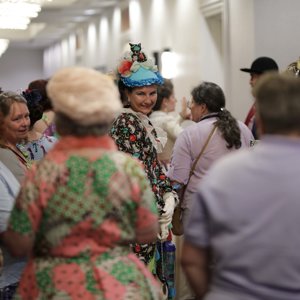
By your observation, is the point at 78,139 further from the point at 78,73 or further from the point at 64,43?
the point at 64,43

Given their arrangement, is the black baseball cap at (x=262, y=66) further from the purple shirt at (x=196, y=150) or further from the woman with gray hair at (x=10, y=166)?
the woman with gray hair at (x=10, y=166)

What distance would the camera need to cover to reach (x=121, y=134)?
3371 millimetres

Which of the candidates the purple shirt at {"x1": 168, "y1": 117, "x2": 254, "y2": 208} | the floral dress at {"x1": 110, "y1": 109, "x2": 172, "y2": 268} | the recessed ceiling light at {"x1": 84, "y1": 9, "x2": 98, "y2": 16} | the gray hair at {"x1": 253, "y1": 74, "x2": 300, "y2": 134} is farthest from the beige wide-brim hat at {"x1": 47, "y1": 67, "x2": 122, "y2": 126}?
the recessed ceiling light at {"x1": 84, "y1": 9, "x2": 98, "y2": 16}

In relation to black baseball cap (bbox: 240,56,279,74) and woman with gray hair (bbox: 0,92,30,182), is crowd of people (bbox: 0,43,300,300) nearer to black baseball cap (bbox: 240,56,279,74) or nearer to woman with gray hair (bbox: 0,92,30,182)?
woman with gray hair (bbox: 0,92,30,182)

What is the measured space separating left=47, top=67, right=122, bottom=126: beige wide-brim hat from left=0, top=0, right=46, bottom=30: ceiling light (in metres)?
7.30

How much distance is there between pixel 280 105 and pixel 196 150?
7.73 feet

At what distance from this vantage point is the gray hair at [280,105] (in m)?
1.79

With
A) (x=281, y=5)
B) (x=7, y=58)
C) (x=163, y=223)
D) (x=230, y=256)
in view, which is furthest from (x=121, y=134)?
(x=7, y=58)

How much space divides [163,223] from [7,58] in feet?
71.1

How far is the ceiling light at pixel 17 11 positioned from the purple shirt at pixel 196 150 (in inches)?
219

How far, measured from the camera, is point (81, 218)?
1.99 metres

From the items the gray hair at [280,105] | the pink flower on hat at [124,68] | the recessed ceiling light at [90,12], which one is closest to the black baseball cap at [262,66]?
the pink flower on hat at [124,68]

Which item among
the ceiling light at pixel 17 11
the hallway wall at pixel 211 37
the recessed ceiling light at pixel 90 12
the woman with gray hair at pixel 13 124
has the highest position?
the recessed ceiling light at pixel 90 12

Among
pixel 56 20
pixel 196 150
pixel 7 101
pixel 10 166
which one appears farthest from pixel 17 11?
pixel 10 166
